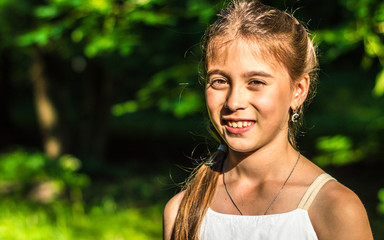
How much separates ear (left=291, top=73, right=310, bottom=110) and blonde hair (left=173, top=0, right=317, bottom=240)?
0.09 feet

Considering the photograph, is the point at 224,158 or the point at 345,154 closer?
the point at 224,158

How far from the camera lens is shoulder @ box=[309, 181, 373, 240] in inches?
55.3

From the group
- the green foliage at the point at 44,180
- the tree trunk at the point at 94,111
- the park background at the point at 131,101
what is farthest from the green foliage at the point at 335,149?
the tree trunk at the point at 94,111

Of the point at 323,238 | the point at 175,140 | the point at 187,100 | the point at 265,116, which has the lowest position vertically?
the point at 175,140

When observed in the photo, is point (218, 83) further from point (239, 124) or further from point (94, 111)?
point (94, 111)

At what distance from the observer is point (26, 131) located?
20.8 meters

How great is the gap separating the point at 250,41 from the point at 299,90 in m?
0.30

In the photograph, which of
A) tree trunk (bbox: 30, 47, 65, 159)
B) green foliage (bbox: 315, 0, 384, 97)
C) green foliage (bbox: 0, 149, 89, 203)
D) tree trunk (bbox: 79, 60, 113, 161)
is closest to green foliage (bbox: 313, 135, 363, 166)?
green foliage (bbox: 315, 0, 384, 97)

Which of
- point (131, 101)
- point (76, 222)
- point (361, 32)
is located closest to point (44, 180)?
point (76, 222)

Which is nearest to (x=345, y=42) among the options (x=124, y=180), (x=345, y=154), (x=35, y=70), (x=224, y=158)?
(x=345, y=154)

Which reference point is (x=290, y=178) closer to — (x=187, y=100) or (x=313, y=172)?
(x=313, y=172)

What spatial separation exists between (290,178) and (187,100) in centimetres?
252

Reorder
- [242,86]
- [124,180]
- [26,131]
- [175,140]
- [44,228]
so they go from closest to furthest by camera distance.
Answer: [242,86] < [44,228] < [124,180] < [175,140] < [26,131]

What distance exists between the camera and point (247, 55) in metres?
1.57
